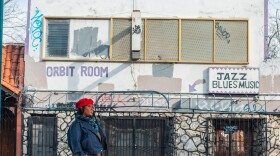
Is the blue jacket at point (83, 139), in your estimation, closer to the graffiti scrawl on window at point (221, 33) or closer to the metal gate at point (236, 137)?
the metal gate at point (236, 137)

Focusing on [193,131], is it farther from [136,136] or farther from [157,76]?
[157,76]

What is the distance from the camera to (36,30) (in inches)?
703

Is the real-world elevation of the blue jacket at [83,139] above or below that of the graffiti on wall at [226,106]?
below

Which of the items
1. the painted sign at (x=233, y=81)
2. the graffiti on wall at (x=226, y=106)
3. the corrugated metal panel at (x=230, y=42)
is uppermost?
the corrugated metal panel at (x=230, y=42)

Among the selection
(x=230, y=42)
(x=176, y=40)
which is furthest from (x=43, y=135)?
(x=230, y=42)

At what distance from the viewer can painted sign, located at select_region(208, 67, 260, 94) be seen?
57.5ft

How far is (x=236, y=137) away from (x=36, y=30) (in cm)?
650

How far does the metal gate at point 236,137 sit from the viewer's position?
57.7 ft

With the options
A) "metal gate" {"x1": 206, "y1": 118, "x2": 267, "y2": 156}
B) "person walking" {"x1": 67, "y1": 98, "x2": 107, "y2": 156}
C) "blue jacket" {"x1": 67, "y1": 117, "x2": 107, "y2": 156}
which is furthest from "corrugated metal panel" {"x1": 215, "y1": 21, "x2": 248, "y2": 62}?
"blue jacket" {"x1": 67, "y1": 117, "x2": 107, "y2": 156}

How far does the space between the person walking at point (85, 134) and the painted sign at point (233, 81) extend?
906 cm

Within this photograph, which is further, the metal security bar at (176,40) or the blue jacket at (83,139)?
the metal security bar at (176,40)

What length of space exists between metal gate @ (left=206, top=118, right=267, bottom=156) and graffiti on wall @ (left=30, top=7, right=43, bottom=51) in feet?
17.9

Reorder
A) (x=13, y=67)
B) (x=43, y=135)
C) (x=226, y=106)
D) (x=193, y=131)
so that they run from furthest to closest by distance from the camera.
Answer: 1. (x=13, y=67)
2. (x=43, y=135)
3. (x=226, y=106)
4. (x=193, y=131)

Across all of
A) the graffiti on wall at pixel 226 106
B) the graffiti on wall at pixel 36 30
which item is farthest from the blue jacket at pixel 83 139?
the graffiti on wall at pixel 36 30
